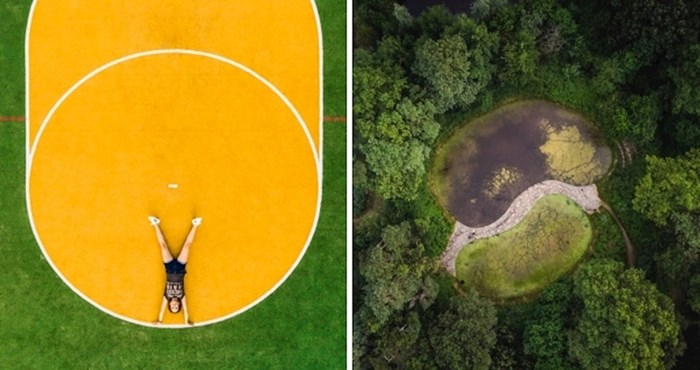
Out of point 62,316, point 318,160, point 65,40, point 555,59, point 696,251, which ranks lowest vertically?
point 62,316

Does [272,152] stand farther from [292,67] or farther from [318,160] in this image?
[292,67]

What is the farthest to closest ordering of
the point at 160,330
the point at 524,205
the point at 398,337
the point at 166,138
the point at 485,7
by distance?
the point at 524,205
the point at 485,7
the point at 398,337
the point at 160,330
the point at 166,138

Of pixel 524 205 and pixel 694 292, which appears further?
pixel 524 205

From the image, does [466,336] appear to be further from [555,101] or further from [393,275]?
[555,101]

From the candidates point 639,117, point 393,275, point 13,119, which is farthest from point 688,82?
point 13,119

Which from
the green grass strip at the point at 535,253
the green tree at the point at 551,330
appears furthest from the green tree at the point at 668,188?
the green tree at the point at 551,330

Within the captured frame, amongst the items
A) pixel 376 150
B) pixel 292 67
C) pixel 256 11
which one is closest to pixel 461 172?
pixel 376 150

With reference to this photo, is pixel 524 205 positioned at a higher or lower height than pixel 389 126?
lower
